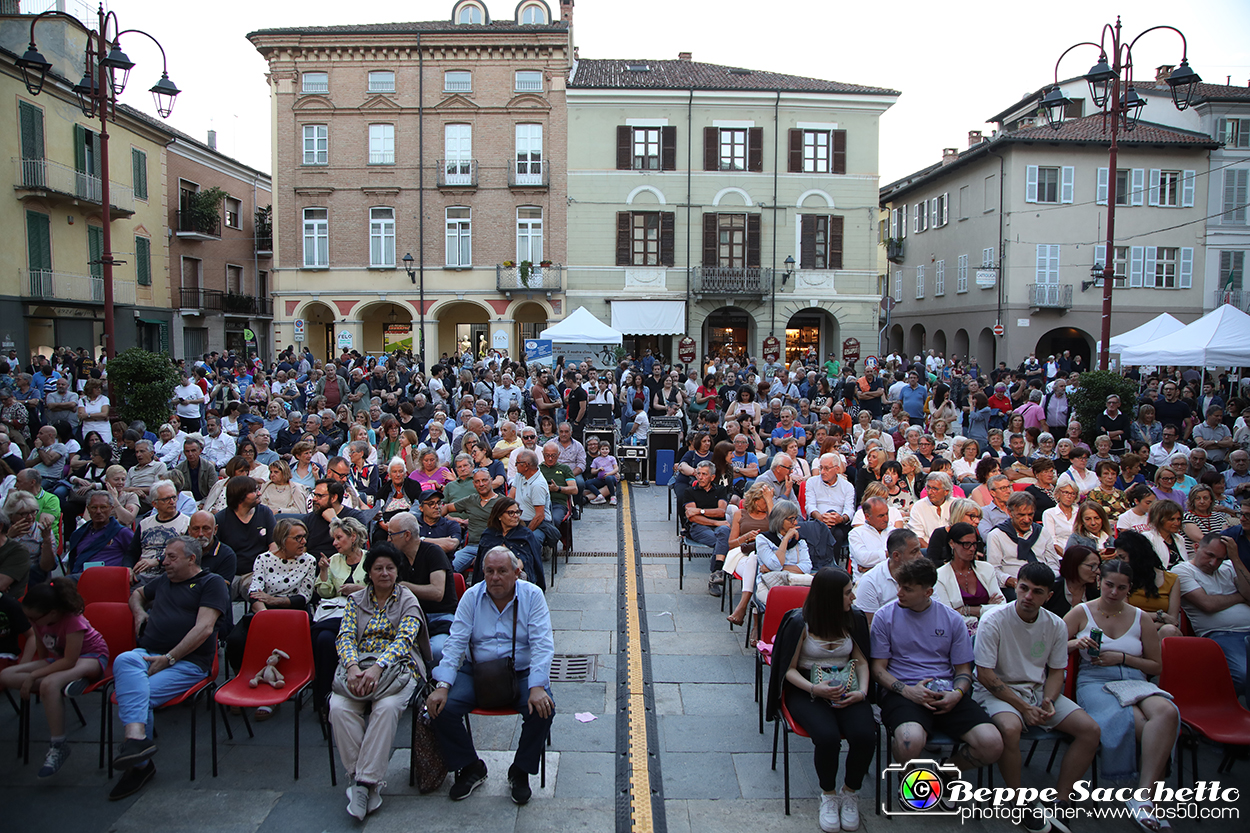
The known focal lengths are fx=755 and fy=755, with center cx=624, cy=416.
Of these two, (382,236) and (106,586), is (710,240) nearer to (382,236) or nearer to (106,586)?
(382,236)

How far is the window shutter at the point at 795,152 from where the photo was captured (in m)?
28.4

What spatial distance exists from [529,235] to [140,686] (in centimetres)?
2613

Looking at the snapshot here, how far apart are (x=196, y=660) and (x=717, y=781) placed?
3418 millimetres

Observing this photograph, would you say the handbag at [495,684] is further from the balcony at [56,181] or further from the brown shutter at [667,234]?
the brown shutter at [667,234]

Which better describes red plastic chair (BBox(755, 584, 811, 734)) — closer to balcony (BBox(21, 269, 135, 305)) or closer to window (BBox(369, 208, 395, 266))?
balcony (BBox(21, 269, 135, 305))

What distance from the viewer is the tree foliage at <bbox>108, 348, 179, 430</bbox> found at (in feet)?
38.5

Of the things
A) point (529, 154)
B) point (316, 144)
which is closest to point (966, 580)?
point (529, 154)

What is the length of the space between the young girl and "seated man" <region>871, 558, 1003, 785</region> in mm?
4935

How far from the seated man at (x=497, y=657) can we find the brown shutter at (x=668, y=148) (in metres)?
26.1

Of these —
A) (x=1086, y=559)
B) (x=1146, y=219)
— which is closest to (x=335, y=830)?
(x=1086, y=559)

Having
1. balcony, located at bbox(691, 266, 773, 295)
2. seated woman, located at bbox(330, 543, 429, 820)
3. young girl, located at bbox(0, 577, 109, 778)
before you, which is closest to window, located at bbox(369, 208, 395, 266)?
balcony, located at bbox(691, 266, 773, 295)

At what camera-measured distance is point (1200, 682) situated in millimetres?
4602

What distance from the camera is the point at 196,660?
16.1ft

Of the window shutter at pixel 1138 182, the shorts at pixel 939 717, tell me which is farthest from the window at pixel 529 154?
the shorts at pixel 939 717
